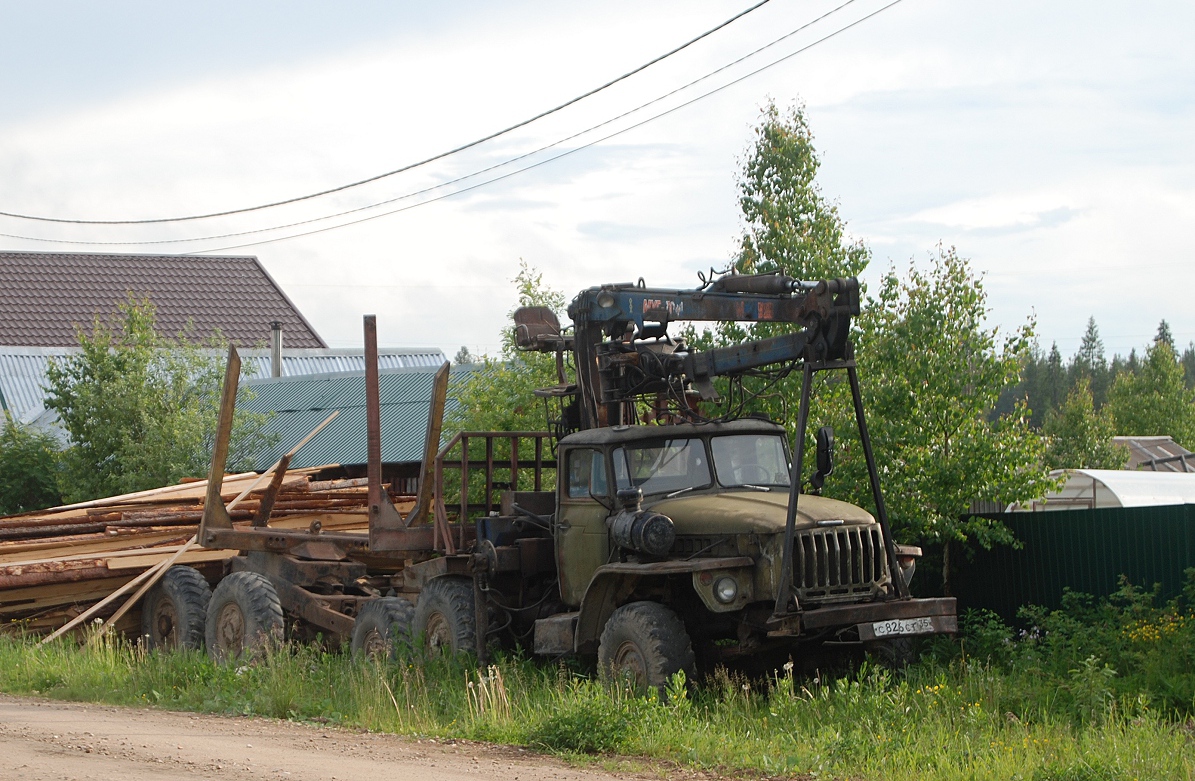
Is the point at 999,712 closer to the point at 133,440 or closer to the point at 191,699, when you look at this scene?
the point at 191,699

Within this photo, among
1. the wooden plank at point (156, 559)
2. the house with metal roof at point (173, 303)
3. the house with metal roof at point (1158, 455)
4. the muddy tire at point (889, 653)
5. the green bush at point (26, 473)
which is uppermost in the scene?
the house with metal roof at point (173, 303)

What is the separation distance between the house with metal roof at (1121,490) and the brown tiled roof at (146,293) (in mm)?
24569

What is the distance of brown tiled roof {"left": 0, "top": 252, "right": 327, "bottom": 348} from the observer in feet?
130

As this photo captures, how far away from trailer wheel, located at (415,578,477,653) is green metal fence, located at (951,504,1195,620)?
5.93 m

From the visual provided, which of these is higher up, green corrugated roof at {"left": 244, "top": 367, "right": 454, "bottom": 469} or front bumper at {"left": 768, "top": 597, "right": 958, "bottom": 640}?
green corrugated roof at {"left": 244, "top": 367, "right": 454, "bottom": 469}

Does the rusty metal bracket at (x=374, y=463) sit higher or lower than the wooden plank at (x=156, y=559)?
higher

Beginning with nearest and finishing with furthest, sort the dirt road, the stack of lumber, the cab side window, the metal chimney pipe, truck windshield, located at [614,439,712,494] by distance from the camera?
the dirt road < truck windshield, located at [614,439,712,494] < the cab side window < the stack of lumber < the metal chimney pipe

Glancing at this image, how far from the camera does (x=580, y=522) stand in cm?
1179

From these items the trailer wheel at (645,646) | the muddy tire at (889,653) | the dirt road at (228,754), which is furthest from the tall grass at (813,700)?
the dirt road at (228,754)

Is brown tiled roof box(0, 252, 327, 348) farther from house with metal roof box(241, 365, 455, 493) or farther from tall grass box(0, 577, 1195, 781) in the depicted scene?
tall grass box(0, 577, 1195, 781)

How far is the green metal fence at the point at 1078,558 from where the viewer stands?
512 inches

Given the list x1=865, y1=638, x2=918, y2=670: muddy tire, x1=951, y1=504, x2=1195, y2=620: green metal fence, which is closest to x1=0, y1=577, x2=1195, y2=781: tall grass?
x1=865, y1=638, x2=918, y2=670: muddy tire

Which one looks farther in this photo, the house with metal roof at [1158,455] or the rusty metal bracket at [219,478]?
the house with metal roof at [1158,455]

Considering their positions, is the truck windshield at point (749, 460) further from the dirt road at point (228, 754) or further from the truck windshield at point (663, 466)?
the dirt road at point (228, 754)
